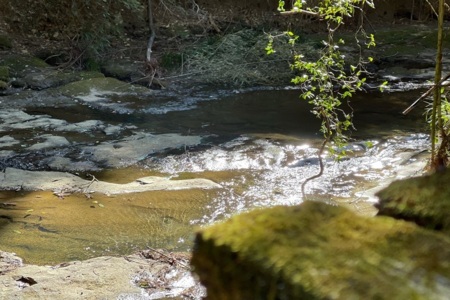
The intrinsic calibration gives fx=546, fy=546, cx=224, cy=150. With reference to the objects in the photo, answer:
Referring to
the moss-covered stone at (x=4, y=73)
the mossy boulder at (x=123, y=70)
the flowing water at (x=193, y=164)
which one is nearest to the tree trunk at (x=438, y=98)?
the flowing water at (x=193, y=164)

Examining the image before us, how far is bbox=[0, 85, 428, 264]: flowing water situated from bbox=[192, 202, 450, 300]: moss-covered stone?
2.95 m

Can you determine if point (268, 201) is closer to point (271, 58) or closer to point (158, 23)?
point (271, 58)

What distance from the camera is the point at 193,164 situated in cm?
654

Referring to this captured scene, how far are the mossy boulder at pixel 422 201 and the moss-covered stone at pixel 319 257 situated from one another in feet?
0.51

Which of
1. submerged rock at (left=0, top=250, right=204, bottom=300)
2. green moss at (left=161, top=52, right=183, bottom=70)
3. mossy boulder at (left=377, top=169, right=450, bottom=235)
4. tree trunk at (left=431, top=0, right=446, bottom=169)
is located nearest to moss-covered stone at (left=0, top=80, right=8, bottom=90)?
green moss at (left=161, top=52, right=183, bottom=70)

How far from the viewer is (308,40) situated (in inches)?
505

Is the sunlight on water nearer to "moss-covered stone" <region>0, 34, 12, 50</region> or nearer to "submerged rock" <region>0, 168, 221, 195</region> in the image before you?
"submerged rock" <region>0, 168, 221, 195</region>

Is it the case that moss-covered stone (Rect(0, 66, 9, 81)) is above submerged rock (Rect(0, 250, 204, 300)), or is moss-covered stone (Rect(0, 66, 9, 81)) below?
above

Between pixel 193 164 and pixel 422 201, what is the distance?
16.0 feet

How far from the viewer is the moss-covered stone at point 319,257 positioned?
1.21 metres

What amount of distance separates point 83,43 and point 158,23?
231 centimetres

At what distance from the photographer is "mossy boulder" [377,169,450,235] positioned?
5.50 feet

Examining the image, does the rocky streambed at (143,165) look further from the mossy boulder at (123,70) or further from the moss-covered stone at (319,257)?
the moss-covered stone at (319,257)

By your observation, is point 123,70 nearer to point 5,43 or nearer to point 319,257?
point 5,43
